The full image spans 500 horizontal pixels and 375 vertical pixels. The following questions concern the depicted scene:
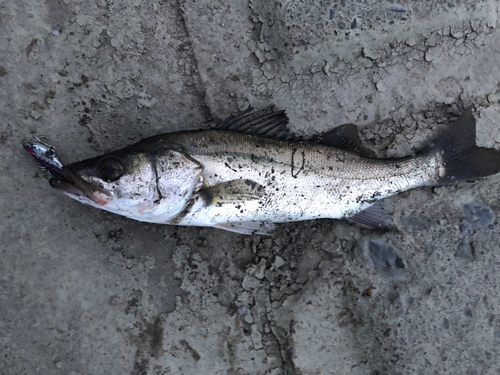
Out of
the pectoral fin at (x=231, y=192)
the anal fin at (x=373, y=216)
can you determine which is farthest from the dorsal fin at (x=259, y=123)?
the anal fin at (x=373, y=216)

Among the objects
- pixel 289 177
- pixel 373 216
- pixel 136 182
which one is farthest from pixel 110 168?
pixel 373 216

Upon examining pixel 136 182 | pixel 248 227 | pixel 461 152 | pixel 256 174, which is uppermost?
pixel 461 152

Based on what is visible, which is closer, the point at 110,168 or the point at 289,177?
the point at 110,168

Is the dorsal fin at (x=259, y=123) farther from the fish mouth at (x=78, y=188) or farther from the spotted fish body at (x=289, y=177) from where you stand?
the fish mouth at (x=78, y=188)

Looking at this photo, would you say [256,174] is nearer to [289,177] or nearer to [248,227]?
[289,177]

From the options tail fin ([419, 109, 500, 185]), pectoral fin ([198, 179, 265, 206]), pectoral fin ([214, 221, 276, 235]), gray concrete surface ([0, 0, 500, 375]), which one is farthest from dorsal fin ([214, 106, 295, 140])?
tail fin ([419, 109, 500, 185])

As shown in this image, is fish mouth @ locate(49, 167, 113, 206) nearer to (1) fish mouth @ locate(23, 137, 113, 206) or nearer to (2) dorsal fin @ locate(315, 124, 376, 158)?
(1) fish mouth @ locate(23, 137, 113, 206)

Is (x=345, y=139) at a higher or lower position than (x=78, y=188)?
higher
